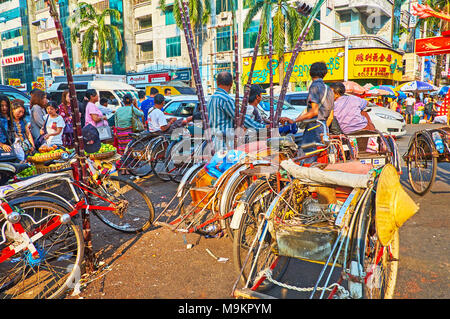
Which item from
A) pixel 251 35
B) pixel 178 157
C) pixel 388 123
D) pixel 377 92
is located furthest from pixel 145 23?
pixel 178 157

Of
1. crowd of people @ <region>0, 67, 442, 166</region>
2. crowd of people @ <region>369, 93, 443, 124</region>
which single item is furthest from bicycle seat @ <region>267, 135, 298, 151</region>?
crowd of people @ <region>369, 93, 443, 124</region>

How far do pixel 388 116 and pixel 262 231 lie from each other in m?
11.1

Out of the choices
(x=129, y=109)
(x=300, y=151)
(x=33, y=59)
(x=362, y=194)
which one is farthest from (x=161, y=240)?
(x=33, y=59)

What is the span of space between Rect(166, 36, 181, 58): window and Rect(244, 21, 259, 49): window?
23.8 feet

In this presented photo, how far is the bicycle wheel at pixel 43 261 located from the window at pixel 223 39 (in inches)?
1171

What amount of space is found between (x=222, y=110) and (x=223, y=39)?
29129 millimetres

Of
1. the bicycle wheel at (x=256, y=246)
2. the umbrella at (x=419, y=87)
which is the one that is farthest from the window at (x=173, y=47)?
the bicycle wheel at (x=256, y=246)

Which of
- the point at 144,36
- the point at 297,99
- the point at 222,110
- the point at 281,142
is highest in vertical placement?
the point at 144,36

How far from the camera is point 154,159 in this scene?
7203mm

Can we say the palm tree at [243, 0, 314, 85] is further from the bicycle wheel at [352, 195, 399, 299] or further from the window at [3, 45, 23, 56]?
the window at [3, 45, 23, 56]

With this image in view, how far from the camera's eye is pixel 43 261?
10.1 ft

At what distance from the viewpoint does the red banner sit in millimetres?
6141

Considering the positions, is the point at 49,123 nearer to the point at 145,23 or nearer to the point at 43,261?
the point at 43,261

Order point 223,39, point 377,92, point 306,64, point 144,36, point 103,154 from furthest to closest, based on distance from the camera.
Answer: point 144,36, point 223,39, point 306,64, point 377,92, point 103,154
